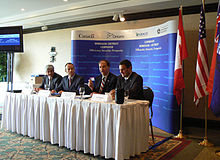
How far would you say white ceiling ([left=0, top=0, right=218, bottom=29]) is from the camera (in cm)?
526

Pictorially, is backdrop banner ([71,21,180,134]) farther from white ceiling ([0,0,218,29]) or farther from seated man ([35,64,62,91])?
seated man ([35,64,62,91])

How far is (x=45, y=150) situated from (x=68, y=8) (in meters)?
4.66

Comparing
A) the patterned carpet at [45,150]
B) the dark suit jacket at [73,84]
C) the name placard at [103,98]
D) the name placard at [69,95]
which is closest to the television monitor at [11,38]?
the dark suit jacket at [73,84]

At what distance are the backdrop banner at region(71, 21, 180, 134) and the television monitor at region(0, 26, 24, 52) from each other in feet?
4.78

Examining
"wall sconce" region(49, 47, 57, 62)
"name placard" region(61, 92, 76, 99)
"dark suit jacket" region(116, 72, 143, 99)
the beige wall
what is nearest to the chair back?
"dark suit jacket" region(116, 72, 143, 99)

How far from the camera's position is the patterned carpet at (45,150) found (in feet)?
9.32

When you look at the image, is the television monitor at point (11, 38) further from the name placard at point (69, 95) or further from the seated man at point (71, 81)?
Answer: the name placard at point (69, 95)

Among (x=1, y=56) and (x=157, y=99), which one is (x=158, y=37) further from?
(x=1, y=56)

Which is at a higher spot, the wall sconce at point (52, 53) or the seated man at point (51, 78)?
the wall sconce at point (52, 53)

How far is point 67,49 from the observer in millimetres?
7715

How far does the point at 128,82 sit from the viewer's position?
339 centimetres

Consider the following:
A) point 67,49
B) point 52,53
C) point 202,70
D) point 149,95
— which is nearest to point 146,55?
point 202,70

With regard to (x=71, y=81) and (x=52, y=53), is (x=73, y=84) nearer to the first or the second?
(x=71, y=81)

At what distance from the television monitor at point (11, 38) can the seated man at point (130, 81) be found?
12.3 ft
